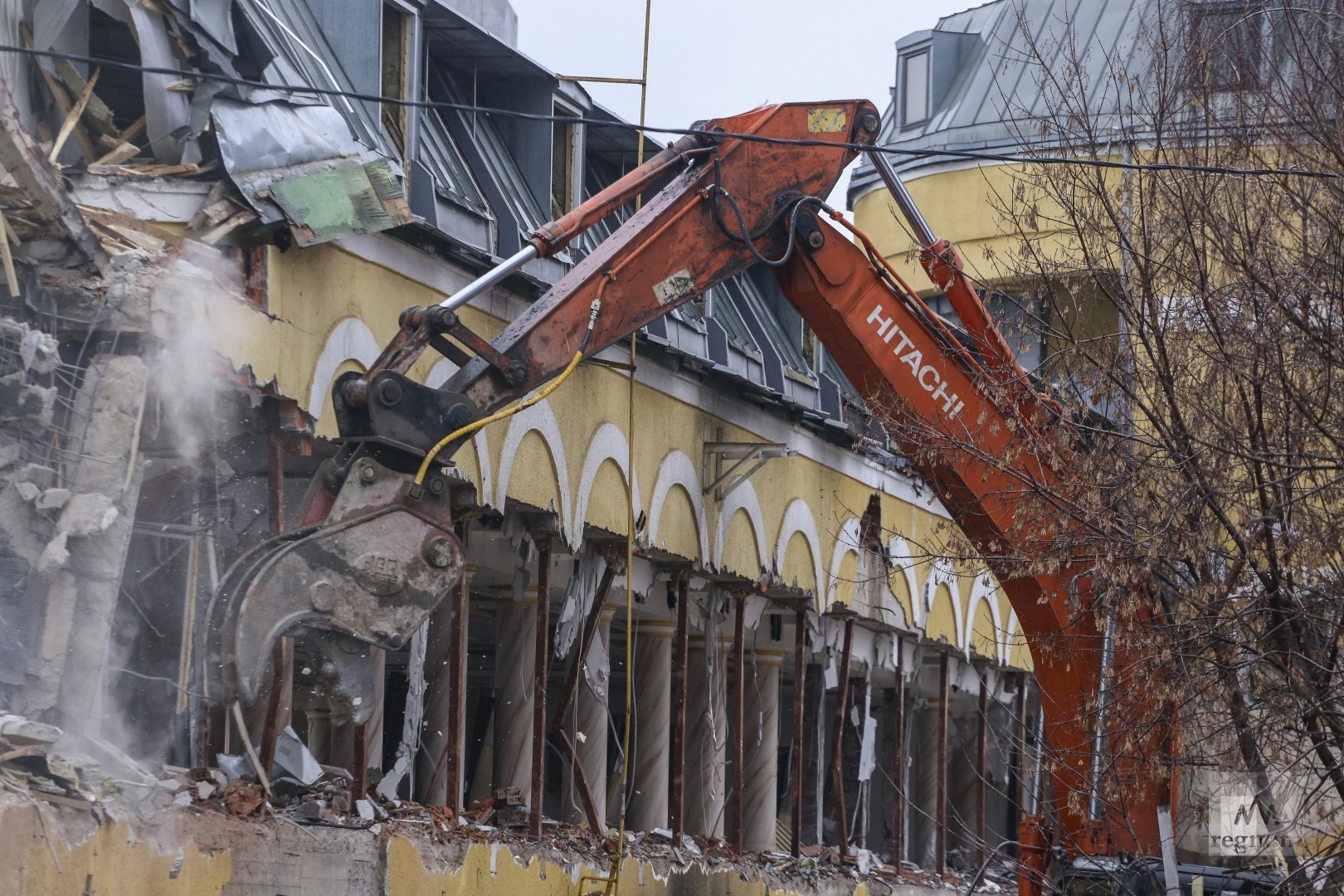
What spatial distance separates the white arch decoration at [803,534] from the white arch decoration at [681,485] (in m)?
1.79

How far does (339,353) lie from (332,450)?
2.17 feet

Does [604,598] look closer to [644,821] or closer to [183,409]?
[644,821]

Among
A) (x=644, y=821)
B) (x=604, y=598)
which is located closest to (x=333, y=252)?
(x=604, y=598)

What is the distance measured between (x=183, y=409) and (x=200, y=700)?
1721 mm

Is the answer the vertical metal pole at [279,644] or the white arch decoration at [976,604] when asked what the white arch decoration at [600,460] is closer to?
the vertical metal pole at [279,644]

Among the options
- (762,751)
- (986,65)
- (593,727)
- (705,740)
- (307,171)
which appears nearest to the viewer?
(307,171)

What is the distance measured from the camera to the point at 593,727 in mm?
18844

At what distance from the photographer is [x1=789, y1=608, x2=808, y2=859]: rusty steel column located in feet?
69.3

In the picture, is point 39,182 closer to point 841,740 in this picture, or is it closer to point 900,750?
point 841,740

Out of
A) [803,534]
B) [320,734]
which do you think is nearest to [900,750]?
[803,534]

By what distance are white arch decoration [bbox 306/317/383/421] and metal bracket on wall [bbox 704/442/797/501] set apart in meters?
5.85

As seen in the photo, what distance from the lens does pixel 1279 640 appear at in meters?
11.8

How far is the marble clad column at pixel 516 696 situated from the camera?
17281 millimetres

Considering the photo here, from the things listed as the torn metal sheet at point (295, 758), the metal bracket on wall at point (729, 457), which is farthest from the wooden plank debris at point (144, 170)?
the metal bracket on wall at point (729, 457)
